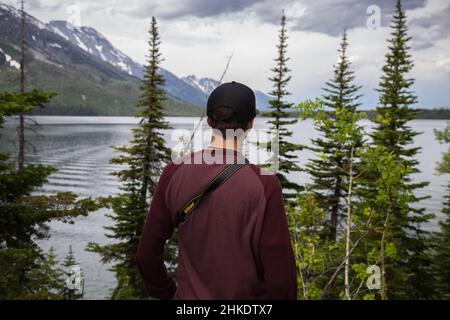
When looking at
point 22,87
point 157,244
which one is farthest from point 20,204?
point 22,87

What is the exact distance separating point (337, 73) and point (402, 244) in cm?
1484

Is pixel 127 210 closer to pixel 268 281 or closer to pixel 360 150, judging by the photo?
pixel 360 150

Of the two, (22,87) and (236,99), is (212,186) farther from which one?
(22,87)

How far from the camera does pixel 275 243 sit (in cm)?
208

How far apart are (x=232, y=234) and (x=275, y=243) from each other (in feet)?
0.81

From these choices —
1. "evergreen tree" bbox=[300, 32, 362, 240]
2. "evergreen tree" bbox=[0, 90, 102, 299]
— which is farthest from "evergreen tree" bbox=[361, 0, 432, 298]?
"evergreen tree" bbox=[0, 90, 102, 299]

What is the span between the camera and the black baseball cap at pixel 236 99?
2.25m

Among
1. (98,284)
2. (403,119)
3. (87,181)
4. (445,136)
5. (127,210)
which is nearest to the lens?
(127,210)

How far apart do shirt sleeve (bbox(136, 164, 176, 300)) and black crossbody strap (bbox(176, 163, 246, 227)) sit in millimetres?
212

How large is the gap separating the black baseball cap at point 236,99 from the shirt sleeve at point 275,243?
436mm

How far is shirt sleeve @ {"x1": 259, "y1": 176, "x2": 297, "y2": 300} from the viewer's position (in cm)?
208

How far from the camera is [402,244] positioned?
23344 millimetres

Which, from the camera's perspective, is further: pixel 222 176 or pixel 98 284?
pixel 98 284
